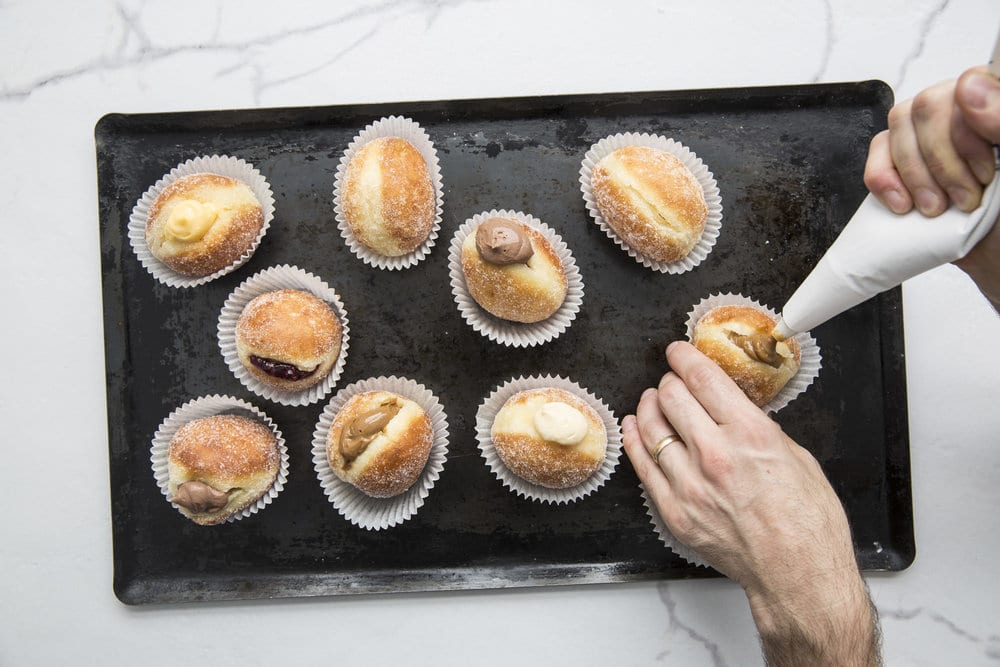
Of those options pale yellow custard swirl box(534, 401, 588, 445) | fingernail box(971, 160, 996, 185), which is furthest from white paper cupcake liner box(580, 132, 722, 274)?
fingernail box(971, 160, 996, 185)

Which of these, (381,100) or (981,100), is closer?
(981,100)

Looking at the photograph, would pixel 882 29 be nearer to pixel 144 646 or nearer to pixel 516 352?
pixel 516 352

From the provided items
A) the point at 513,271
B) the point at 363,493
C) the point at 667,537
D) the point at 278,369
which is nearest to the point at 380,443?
the point at 363,493

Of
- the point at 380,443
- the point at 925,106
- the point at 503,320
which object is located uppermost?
the point at 925,106

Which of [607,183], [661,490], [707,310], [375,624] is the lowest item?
[375,624]

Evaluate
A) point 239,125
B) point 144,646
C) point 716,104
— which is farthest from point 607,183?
point 144,646

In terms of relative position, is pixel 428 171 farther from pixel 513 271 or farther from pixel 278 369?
pixel 278 369
